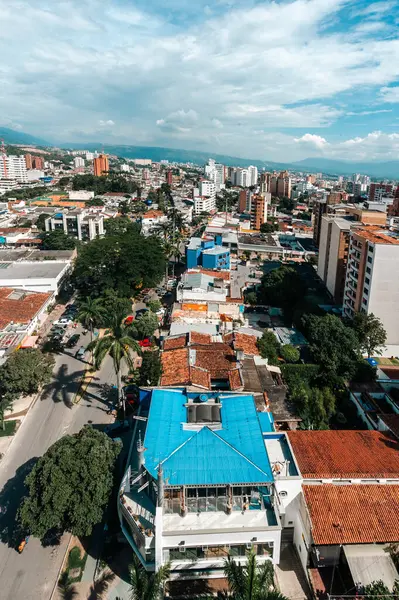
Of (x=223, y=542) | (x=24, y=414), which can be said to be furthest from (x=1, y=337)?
(x=223, y=542)

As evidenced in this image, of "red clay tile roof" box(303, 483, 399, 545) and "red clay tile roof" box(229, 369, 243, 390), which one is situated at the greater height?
"red clay tile roof" box(229, 369, 243, 390)

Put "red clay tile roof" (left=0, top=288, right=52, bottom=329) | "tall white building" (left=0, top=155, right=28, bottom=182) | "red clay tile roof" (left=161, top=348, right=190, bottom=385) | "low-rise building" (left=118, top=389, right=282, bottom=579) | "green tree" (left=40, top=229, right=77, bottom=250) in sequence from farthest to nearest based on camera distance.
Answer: "tall white building" (left=0, top=155, right=28, bottom=182) → "green tree" (left=40, top=229, right=77, bottom=250) → "red clay tile roof" (left=0, top=288, right=52, bottom=329) → "red clay tile roof" (left=161, top=348, right=190, bottom=385) → "low-rise building" (left=118, top=389, right=282, bottom=579)

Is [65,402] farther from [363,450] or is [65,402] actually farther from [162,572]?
[363,450]

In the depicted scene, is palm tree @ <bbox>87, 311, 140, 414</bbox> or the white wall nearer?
palm tree @ <bbox>87, 311, 140, 414</bbox>

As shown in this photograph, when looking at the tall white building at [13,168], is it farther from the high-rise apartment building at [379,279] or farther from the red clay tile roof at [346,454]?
the red clay tile roof at [346,454]

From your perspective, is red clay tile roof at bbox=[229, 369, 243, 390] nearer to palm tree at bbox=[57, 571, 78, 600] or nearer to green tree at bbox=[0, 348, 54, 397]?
palm tree at bbox=[57, 571, 78, 600]

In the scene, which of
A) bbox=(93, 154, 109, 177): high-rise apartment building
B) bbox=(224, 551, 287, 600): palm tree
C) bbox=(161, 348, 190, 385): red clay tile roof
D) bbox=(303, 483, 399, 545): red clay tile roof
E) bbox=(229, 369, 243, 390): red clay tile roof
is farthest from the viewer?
bbox=(93, 154, 109, 177): high-rise apartment building

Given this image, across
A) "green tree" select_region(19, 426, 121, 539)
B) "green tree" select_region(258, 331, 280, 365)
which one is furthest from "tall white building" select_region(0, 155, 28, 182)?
"green tree" select_region(19, 426, 121, 539)

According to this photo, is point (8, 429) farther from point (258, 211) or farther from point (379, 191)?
point (379, 191)
